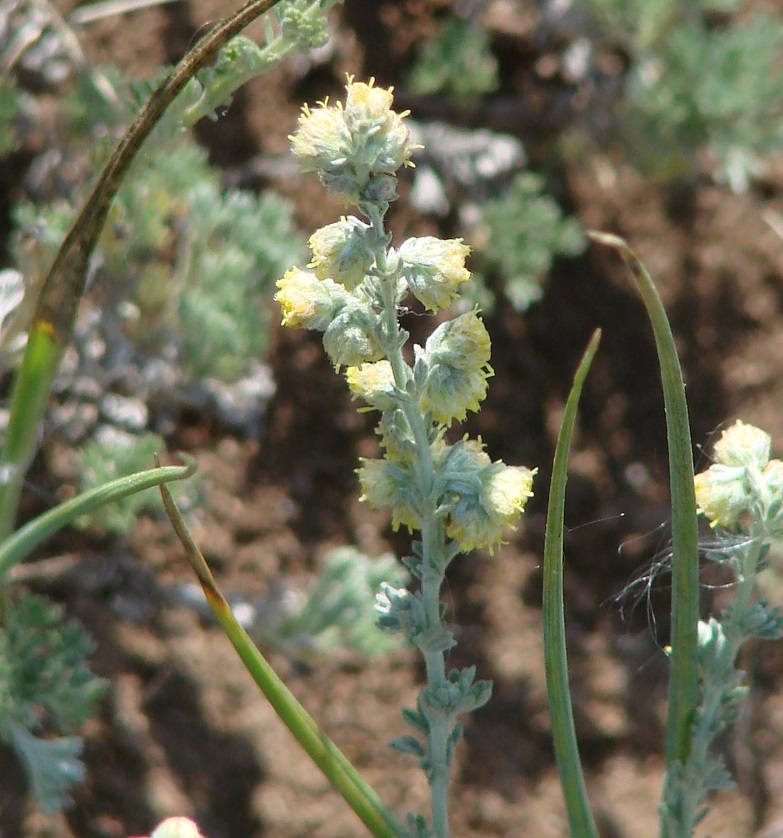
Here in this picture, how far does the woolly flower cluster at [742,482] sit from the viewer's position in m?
1.49

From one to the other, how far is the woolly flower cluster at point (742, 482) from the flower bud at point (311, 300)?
64cm

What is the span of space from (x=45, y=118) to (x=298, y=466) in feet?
3.75

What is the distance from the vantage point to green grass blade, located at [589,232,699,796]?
116 cm

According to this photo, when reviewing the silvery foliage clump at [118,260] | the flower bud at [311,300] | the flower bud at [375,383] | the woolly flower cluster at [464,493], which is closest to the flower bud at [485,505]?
the woolly flower cluster at [464,493]

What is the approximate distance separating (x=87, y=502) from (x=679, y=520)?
2.44ft

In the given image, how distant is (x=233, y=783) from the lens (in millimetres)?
2555

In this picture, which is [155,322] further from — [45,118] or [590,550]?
[590,550]

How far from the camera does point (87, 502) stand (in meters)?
1.31

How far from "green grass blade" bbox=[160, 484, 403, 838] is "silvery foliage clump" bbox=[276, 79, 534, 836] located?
0.16m

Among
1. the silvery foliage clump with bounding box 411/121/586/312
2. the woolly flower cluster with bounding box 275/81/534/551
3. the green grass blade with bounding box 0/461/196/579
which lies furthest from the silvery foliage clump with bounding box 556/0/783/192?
the green grass blade with bounding box 0/461/196/579

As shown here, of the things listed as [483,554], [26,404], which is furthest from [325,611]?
[26,404]

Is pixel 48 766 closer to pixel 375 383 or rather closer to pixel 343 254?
pixel 375 383

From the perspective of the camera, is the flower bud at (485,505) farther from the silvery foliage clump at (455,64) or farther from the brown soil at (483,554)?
the silvery foliage clump at (455,64)

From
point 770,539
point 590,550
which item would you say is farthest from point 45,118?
point 770,539
